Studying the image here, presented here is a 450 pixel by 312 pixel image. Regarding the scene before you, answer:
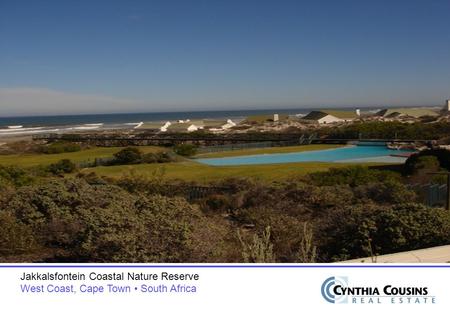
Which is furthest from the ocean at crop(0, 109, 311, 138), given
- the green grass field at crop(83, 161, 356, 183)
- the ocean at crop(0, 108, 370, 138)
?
the green grass field at crop(83, 161, 356, 183)

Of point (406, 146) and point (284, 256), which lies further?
point (406, 146)

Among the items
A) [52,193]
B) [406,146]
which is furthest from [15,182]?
[406,146]

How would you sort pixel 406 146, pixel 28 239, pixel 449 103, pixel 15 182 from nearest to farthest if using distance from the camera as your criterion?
pixel 28 239 < pixel 15 182 < pixel 406 146 < pixel 449 103

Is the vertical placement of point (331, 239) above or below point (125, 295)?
below

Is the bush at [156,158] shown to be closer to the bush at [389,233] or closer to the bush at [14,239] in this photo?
the bush at [14,239]

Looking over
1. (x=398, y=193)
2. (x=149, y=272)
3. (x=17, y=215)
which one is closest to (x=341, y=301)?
(x=149, y=272)

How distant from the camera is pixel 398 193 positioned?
1122 cm

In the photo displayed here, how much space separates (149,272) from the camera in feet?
13.4

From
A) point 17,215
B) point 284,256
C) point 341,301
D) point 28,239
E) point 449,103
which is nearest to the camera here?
point 341,301

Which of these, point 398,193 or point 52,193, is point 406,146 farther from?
point 52,193

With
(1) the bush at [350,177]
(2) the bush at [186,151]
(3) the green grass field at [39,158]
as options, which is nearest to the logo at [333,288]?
(1) the bush at [350,177]

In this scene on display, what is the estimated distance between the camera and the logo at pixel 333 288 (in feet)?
12.9

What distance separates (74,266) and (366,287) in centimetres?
232

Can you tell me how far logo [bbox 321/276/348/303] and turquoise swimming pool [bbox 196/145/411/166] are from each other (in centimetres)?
2552
